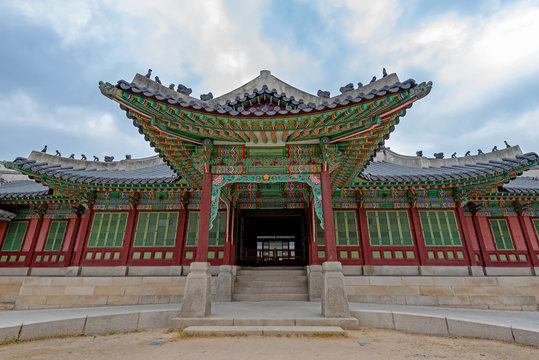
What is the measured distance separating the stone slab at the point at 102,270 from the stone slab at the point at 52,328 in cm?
578

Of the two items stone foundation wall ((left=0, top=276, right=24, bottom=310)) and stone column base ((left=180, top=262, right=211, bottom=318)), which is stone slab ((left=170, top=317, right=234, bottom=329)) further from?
stone foundation wall ((left=0, top=276, right=24, bottom=310))

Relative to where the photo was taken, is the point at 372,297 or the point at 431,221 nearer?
the point at 372,297

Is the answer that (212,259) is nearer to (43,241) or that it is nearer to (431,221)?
(43,241)

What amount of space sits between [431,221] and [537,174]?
18.1 m

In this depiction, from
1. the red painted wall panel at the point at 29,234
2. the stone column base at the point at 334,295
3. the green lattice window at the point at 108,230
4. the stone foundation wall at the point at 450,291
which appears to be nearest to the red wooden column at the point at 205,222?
the stone column base at the point at 334,295

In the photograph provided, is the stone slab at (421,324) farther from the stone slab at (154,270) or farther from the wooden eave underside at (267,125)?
the stone slab at (154,270)

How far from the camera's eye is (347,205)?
11.9 metres

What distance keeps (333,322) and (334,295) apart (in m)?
0.57

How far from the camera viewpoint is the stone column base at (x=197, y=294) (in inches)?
242

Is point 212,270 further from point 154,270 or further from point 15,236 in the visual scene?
point 15,236

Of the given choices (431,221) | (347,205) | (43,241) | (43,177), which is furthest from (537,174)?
(43,241)

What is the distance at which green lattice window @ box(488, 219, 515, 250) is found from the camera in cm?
1184

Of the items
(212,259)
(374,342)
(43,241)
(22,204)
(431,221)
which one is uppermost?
(22,204)

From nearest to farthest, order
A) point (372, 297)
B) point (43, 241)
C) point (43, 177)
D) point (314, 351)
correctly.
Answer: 1. point (314, 351)
2. point (372, 297)
3. point (43, 177)
4. point (43, 241)
